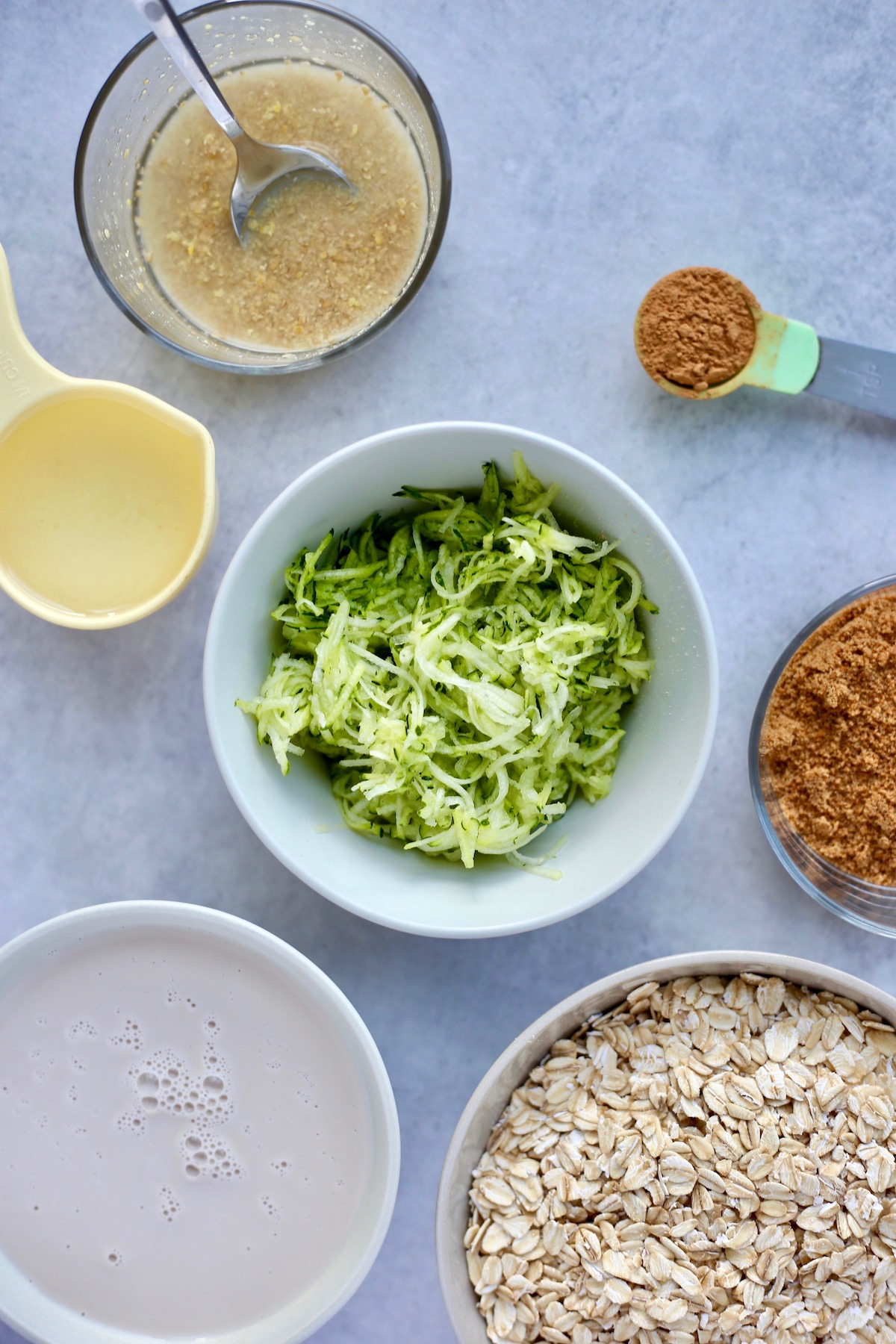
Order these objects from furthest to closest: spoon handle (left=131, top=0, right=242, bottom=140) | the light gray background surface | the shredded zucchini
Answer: the light gray background surface, the shredded zucchini, spoon handle (left=131, top=0, right=242, bottom=140)

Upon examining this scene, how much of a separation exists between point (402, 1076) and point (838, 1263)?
71 centimetres

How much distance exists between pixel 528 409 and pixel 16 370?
80 centimetres

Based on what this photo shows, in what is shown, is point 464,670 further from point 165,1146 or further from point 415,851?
point 165,1146

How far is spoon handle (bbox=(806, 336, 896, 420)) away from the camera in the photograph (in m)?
1.55

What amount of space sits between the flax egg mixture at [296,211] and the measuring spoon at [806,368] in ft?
1.43

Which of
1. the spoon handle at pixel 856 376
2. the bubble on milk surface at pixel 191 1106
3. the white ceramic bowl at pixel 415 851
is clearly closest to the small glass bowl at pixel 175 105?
the white ceramic bowl at pixel 415 851

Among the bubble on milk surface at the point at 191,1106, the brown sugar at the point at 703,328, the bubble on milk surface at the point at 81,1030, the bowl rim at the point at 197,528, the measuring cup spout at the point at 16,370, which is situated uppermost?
the measuring cup spout at the point at 16,370

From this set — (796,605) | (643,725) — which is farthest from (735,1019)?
(796,605)

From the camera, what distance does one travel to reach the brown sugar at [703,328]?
154 centimetres

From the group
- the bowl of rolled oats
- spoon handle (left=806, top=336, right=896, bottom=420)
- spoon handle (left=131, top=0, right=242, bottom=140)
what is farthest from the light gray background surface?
spoon handle (left=131, top=0, right=242, bottom=140)

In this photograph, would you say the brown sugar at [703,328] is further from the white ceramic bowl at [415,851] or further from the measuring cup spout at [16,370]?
the measuring cup spout at [16,370]

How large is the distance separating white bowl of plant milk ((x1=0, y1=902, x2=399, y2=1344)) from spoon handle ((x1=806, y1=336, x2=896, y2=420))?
4.16ft

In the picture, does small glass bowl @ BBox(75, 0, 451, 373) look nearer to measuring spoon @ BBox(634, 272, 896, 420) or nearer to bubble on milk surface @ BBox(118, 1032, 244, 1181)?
measuring spoon @ BBox(634, 272, 896, 420)

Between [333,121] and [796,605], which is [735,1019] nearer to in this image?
[796,605]
